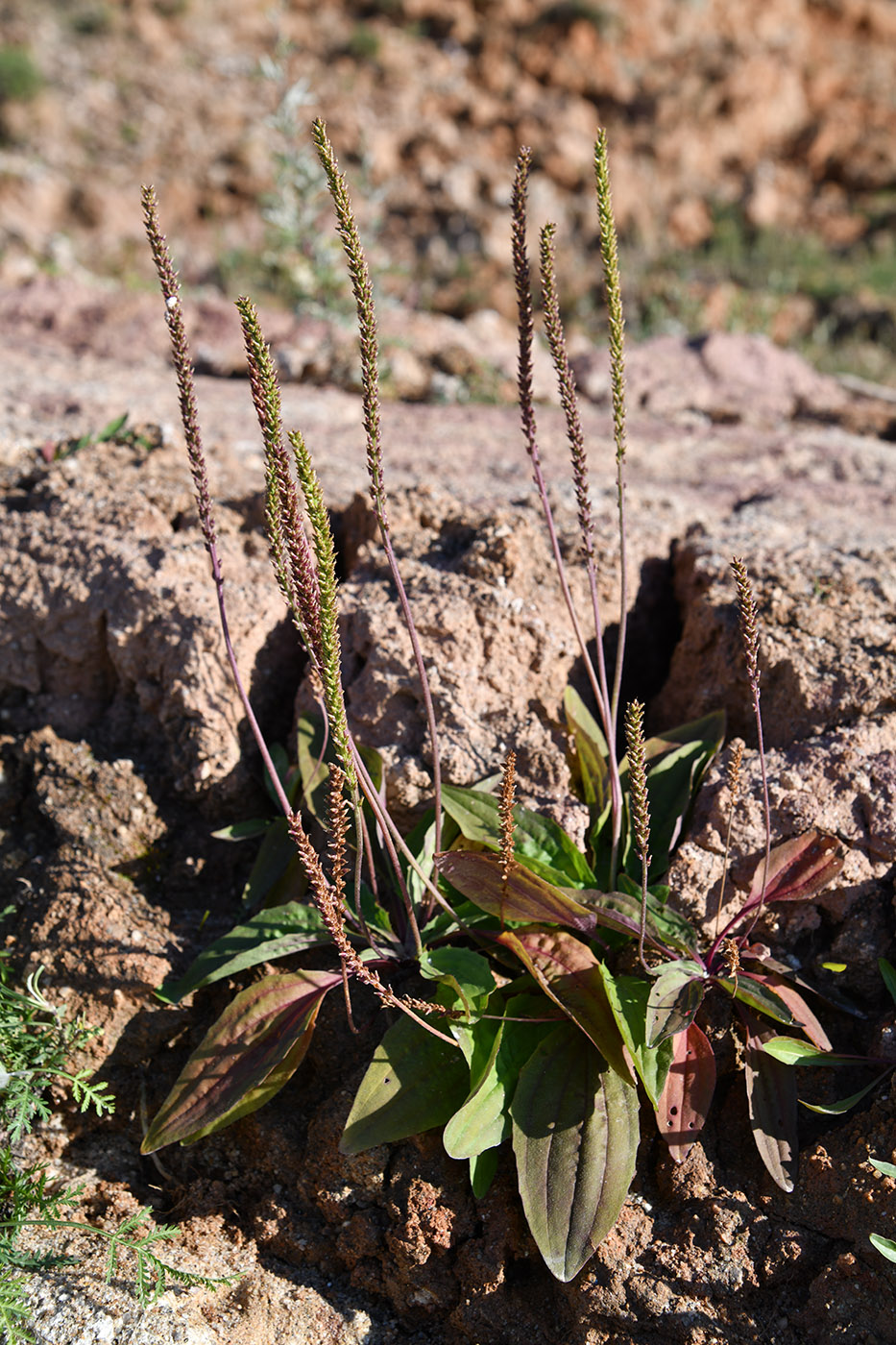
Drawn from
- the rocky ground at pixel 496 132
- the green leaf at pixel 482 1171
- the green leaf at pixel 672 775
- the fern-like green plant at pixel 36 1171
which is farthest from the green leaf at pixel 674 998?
the rocky ground at pixel 496 132

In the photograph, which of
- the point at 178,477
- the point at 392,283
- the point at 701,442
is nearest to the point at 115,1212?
the point at 178,477

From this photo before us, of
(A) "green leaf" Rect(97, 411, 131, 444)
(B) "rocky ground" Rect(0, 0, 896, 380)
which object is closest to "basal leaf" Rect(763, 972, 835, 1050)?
(A) "green leaf" Rect(97, 411, 131, 444)

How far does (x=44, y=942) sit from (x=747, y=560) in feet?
9.27

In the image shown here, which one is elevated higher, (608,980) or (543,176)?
(543,176)

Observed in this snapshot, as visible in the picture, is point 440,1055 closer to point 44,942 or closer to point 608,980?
point 608,980

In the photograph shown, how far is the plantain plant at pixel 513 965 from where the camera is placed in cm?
248

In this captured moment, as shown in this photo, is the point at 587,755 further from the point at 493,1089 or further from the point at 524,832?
the point at 493,1089

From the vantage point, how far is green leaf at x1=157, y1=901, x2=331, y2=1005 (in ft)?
9.67

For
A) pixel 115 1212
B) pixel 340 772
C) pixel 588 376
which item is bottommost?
pixel 115 1212

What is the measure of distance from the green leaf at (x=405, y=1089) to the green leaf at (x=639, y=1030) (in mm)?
455

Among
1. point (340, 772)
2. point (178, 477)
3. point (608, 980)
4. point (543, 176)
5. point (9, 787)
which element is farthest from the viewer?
point (543, 176)

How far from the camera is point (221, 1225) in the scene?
9.32 feet

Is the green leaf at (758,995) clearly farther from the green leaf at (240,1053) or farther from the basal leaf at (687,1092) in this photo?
the green leaf at (240,1053)

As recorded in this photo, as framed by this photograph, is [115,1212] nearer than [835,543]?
Yes
